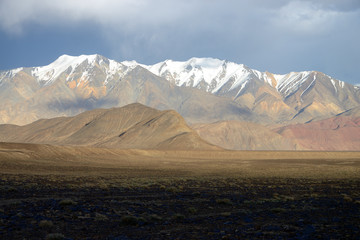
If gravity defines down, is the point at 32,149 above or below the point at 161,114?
below

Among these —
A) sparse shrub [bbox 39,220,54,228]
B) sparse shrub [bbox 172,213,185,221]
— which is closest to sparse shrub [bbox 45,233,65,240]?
sparse shrub [bbox 39,220,54,228]

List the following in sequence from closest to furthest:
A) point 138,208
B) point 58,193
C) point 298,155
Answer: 1. point 138,208
2. point 58,193
3. point 298,155

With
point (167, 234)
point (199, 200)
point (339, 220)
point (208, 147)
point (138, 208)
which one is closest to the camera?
point (167, 234)

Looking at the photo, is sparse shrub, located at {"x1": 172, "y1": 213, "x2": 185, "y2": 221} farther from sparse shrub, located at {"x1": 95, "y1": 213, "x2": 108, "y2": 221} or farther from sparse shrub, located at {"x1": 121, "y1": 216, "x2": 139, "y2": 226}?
sparse shrub, located at {"x1": 95, "y1": 213, "x2": 108, "y2": 221}

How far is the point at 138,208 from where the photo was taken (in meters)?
21.8

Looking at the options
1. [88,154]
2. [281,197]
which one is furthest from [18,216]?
[88,154]

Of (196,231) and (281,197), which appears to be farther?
(281,197)

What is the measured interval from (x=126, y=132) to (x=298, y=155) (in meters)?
77.3

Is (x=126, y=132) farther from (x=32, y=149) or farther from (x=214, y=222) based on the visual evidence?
(x=214, y=222)

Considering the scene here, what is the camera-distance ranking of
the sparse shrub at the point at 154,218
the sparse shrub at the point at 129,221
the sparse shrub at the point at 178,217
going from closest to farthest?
the sparse shrub at the point at 129,221
the sparse shrub at the point at 154,218
the sparse shrub at the point at 178,217

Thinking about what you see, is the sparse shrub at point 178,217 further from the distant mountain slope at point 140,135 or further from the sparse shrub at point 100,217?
the distant mountain slope at point 140,135

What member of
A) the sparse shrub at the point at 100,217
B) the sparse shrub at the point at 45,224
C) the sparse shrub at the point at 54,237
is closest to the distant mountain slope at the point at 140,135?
the sparse shrub at the point at 100,217

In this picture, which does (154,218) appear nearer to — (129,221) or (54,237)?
(129,221)

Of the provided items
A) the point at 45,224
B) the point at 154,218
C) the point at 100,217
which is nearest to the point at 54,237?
the point at 45,224
